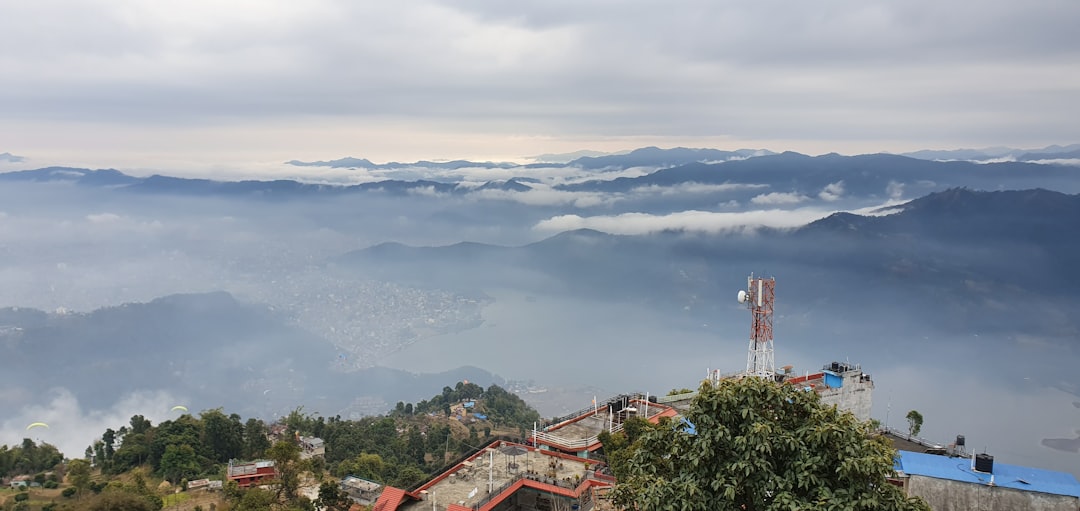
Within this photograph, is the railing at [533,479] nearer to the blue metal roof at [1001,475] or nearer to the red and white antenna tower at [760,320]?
the blue metal roof at [1001,475]

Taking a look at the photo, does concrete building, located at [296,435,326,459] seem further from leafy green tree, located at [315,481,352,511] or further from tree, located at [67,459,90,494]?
leafy green tree, located at [315,481,352,511]

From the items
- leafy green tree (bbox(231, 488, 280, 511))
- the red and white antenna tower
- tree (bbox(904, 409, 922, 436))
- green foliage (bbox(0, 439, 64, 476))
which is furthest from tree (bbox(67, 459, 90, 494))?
tree (bbox(904, 409, 922, 436))

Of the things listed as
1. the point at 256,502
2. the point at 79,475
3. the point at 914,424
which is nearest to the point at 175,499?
the point at 79,475

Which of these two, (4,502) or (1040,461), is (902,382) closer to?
(1040,461)

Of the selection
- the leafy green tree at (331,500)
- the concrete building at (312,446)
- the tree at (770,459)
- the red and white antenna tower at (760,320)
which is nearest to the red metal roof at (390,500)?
the leafy green tree at (331,500)

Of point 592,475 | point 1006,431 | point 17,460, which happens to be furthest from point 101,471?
point 1006,431

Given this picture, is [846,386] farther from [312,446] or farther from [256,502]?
[312,446]
